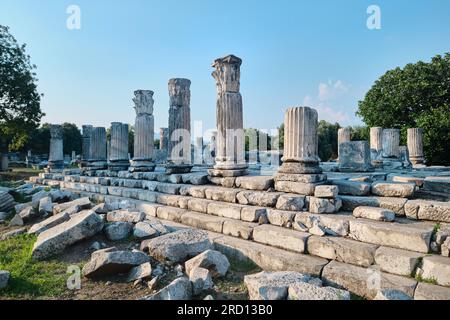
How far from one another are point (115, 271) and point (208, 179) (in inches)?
148

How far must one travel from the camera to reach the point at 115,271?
11.6 ft

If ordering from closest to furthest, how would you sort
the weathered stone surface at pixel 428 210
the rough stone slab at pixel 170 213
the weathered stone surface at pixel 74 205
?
the weathered stone surface at pixel 428 210, the rough stone slab at pixel 170 213, the weathered stone surface at pixel 74 205

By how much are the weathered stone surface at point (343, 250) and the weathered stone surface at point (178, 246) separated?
156 centimetres

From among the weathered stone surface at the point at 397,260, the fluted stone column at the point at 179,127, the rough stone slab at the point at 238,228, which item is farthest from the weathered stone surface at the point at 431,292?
the fluted stone column at the point at 179,127

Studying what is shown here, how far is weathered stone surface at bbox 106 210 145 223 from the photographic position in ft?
17.4

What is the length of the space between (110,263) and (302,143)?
407 cm

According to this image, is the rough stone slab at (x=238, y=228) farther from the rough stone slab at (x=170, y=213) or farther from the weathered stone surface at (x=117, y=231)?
the weathered stone surface at (x=117, y=231)

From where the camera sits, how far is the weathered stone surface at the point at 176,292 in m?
2.71

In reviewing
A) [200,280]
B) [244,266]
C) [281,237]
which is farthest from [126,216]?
[281,237]

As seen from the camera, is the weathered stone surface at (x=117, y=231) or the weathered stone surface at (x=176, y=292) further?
the weathered stone surface at (x=117, y=231)

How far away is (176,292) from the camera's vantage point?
2.81 metres

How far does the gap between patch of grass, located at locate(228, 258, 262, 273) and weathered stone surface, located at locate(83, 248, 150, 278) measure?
1332mm

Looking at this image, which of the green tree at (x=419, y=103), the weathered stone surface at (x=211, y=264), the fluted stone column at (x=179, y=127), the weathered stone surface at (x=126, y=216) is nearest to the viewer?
the weathered stone surface at (x=211, y=264)

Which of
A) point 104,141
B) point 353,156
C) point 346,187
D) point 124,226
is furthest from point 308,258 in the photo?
point 104,141
